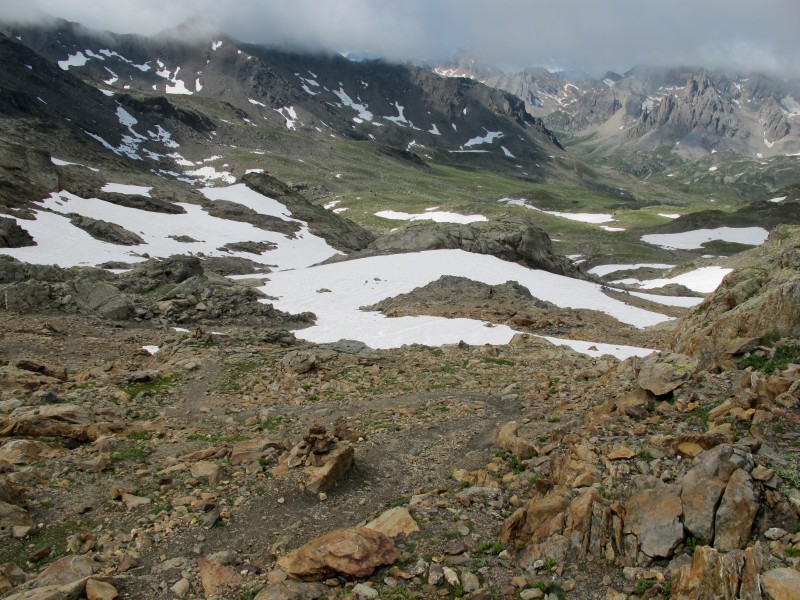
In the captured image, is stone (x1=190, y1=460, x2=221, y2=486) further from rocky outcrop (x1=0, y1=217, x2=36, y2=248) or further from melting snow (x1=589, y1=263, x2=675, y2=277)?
melting snow (x1=589, y1=263, x2=675, y2=277)

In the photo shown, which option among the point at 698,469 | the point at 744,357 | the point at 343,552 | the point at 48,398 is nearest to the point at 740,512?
the point at 698,469

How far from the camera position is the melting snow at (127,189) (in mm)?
68475

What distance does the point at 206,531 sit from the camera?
8750 mm

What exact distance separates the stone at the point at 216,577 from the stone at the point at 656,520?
17.7 feet

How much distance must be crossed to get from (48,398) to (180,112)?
187752 mm

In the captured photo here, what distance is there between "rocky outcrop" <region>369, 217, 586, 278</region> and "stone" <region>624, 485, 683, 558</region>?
39.9 meters

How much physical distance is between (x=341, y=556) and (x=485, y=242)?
42589 millimetres

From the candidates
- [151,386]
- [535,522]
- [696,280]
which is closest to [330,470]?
[535,522]

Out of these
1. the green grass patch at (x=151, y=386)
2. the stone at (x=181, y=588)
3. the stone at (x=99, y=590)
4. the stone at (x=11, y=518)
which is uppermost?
the stone at (x=99, y=590)

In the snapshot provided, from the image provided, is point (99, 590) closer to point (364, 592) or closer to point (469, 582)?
point (364, 592)

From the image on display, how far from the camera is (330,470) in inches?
397

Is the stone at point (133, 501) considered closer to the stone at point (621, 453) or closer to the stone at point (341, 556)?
the stone at point (341, 556)

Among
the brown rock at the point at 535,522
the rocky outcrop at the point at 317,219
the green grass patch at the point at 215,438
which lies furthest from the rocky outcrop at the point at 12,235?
the brown rock at the point at 535,522

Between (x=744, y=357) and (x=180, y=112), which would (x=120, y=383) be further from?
(x=180, y=112)
